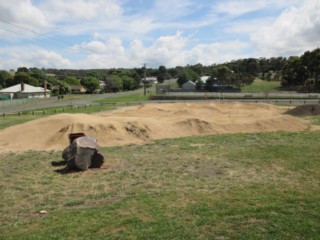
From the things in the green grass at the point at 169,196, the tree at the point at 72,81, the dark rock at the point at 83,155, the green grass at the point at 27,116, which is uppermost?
the tree at the point at 72,81

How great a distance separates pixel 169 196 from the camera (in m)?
9.52

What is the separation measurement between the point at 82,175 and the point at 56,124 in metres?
10.4

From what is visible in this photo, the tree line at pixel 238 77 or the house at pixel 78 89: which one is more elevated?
the tree line at pixel 238 77

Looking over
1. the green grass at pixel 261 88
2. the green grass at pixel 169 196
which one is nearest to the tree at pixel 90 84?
the green grass at pixel 261 88

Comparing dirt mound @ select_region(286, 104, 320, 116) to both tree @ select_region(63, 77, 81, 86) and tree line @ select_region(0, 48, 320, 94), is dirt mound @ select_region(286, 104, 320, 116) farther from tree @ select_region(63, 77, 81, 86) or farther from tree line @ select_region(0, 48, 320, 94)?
tree @ select_region(63, 77, 81, 86)

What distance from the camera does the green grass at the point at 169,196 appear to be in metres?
7.19

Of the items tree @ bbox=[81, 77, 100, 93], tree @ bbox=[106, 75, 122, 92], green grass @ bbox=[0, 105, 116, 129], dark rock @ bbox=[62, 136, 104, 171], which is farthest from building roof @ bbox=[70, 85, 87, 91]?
dark rock @ bbox=[62, 136, 104, 171]

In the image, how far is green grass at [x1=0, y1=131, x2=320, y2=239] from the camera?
23.6 feet

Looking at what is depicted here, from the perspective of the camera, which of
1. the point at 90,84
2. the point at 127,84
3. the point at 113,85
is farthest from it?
the point at 127,84

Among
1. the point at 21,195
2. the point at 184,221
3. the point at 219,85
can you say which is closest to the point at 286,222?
the point at 184,221

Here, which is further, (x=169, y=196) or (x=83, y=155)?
(x=83, y=155)

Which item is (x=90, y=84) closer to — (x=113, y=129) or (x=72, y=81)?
(x=72, y=81)

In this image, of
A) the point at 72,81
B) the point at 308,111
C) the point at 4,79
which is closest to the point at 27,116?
the point at 308,111

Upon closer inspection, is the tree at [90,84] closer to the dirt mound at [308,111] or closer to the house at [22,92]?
the house at [22,92]
